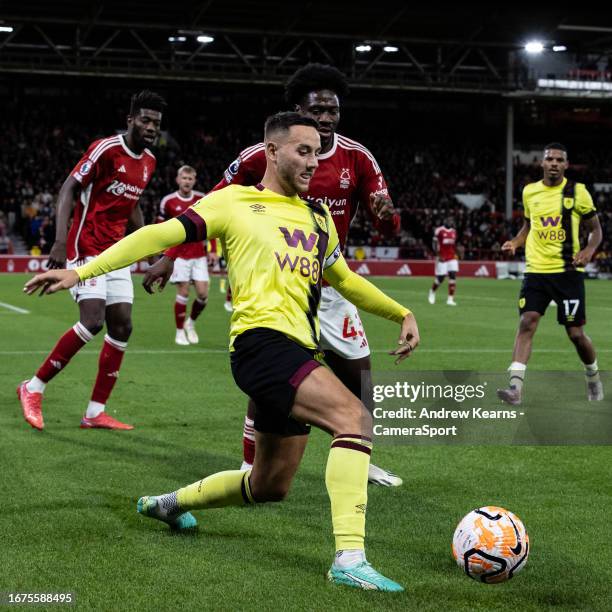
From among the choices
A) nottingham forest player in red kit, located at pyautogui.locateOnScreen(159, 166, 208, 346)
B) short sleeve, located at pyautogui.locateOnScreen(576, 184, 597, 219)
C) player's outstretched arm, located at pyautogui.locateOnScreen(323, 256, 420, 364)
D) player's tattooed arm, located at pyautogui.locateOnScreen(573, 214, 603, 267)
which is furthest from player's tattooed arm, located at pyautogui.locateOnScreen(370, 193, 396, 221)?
nottingham forest player in red kit, located at pyautogui.locateOnScreen(159, 166, 208, 346)

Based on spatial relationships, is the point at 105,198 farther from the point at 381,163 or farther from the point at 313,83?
the point at 381,163

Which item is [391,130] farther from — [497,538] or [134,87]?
[497,538]

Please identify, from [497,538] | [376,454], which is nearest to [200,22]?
[376,454]

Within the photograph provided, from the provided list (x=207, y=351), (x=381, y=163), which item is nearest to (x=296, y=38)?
(x=381, y=163)

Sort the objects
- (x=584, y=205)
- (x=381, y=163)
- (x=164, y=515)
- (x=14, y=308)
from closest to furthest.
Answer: (x=164, y=515)
(x=584, y=205)
(x=14, y=308)
(x=381, y=163)

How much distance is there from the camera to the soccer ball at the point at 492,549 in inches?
167

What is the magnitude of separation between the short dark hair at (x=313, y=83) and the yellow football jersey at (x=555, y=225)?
13.0ft

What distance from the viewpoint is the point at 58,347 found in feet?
26.3

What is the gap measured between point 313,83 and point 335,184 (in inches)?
25.0

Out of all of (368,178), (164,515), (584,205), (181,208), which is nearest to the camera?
(164,515)

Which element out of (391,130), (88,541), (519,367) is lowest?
(88,541)

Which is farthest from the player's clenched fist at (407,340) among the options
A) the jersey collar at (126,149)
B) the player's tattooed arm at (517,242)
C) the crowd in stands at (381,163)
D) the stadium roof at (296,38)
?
the stadium roof at (296,38)

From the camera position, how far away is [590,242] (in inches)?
366

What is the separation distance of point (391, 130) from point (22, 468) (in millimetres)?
45320
